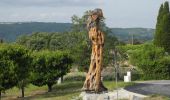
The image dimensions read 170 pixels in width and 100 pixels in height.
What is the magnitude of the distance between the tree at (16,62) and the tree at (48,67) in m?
2.19

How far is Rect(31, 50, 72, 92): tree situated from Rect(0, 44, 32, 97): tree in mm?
2195

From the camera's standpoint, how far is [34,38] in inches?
3784

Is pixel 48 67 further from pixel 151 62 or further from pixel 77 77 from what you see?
pixel 151 62

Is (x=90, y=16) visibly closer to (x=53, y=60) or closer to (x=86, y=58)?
(x=53, y=60)

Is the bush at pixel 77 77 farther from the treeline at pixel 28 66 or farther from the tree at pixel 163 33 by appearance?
the tree at pixel 163 33

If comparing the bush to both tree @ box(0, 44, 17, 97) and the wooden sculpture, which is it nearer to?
tree @ box(0, 44, 17, 97)

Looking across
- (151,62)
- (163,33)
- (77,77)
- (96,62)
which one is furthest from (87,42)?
(96,62)

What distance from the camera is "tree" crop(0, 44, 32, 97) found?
38.8 m

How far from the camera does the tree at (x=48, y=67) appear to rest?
43500 mm

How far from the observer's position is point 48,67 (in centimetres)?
4394

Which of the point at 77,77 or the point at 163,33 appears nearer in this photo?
the point at 77,77

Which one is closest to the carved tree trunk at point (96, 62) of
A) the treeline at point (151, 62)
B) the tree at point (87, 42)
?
the tree at point (87, 42)

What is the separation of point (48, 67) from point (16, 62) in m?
4.75

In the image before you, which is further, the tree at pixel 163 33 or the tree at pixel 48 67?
the tree at pixel 163 33
